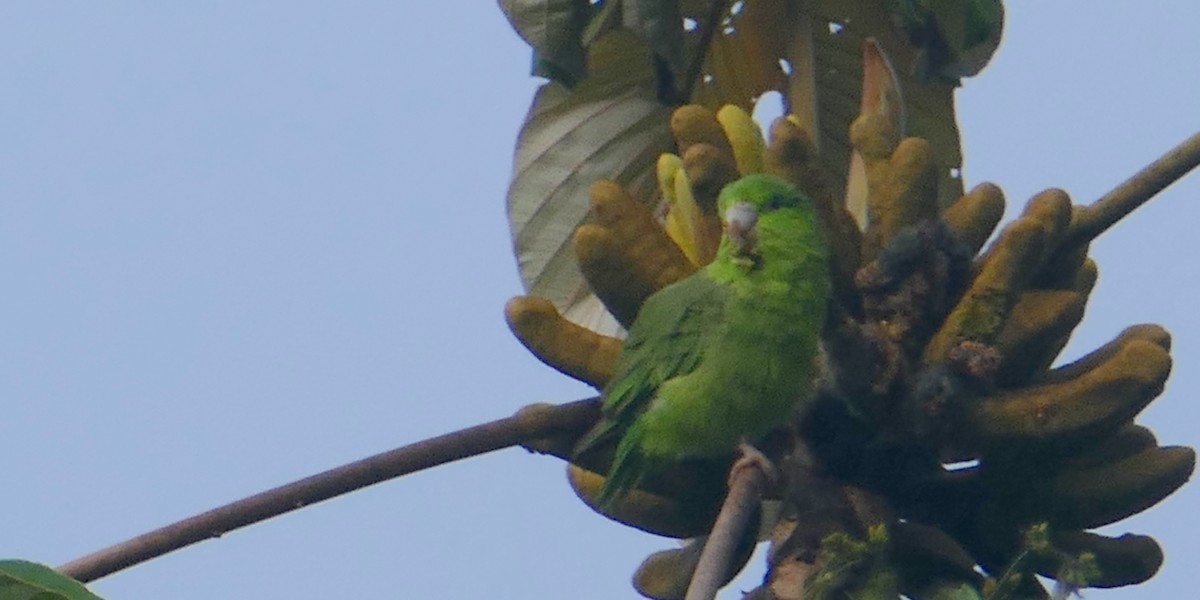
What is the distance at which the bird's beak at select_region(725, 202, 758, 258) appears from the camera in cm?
335

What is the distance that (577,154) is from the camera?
4.36 m

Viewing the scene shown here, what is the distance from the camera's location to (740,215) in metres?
3.36

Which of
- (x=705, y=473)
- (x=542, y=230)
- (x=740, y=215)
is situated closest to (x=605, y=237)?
(x=740, y=215)

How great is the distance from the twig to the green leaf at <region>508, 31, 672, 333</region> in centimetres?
107

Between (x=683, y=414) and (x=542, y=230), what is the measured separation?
→ 2.92 ft

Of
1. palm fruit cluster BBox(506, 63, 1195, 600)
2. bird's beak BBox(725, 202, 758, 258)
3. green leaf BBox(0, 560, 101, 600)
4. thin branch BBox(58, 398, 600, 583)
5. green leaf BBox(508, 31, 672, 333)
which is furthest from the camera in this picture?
green leaf BBox(508, 31, 672, 333)

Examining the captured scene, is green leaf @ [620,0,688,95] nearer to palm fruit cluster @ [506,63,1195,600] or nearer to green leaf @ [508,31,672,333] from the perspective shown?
palm fruit cluster @ [506,63,1195,600]

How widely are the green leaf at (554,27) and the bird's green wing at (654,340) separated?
2.30 feet

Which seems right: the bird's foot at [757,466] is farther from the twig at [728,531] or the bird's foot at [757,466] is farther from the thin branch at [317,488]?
the thin branch at [317,488]

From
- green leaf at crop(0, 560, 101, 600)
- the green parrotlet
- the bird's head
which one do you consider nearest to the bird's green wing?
the green parrotlet

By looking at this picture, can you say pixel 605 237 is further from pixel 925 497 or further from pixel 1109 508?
→ pixel 1109 508

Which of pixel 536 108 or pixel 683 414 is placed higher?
pixel 536 108

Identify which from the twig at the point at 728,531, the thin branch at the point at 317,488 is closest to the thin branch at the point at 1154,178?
the twig at the point at 728,531

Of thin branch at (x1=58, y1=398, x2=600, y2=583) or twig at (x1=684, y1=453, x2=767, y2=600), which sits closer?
twig at (x1=684, y1=453, x2=767, y2=600)
